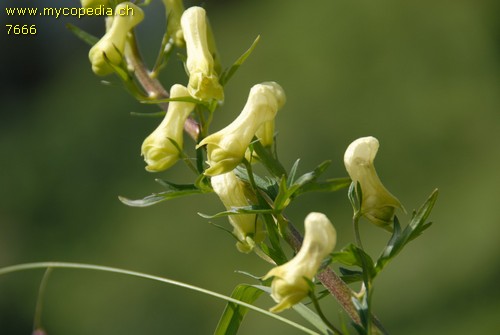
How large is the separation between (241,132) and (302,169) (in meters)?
1.94

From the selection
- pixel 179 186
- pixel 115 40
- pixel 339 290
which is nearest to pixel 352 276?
pixel 339 290

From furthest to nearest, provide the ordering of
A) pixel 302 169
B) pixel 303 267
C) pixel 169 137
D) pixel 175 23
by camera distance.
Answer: pixel 302 169 → pixel 175 23 → pixel 169 137 → pixel 303 267

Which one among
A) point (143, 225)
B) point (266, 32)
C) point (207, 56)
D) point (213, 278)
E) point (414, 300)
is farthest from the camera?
point (266, 32)

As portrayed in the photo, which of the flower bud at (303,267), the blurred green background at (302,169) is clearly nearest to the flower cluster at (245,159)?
the flower bud at (303,267)

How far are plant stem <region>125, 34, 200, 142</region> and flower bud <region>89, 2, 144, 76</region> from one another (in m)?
0.02

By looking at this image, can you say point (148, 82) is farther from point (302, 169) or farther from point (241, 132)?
point (302, 169)

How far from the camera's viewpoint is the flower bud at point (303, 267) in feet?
1.76

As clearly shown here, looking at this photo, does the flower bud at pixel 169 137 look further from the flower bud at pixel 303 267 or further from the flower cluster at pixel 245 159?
the flower bud at pixel 303 267

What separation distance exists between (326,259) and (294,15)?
2.57 m

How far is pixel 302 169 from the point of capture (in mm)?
2557

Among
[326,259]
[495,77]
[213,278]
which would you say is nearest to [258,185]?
[326,259]

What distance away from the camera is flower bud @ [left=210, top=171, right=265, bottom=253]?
2.08ft

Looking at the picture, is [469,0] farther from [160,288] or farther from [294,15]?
[160,288]

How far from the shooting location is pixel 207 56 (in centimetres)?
69
